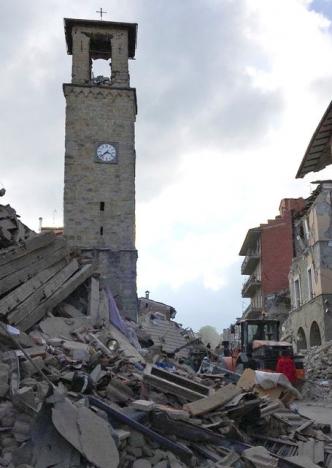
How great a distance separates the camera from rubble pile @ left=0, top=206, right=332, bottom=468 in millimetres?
5676

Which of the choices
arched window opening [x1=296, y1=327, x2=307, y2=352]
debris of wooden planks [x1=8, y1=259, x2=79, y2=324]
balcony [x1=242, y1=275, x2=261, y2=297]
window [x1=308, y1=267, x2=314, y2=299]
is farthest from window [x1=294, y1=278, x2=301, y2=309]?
debris of wooden planks [x1=8, y1=259, x2=79, y2=324]

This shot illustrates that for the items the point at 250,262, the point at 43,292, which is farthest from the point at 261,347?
the point at 250,262

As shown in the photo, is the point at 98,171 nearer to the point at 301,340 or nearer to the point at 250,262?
the point at 301,340

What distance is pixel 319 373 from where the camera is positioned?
68.7ft

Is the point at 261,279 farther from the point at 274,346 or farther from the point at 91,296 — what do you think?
the point at 91,296

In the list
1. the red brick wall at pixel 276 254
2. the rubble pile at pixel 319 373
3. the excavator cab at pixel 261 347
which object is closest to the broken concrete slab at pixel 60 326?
the excavator cab at pixel 261 347

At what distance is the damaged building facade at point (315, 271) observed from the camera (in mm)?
26344

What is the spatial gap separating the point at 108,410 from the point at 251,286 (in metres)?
40.8

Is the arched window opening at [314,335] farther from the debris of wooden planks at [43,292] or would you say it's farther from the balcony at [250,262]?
the debris of wooden planks at [43,292]

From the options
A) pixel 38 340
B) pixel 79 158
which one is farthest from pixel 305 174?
pixel 38 340

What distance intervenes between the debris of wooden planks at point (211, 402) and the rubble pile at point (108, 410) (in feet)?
0.05

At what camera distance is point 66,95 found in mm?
28797

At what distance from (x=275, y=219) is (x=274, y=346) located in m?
30.4

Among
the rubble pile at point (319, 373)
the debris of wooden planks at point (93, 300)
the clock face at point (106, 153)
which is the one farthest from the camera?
the clock face at point (106, 153)
